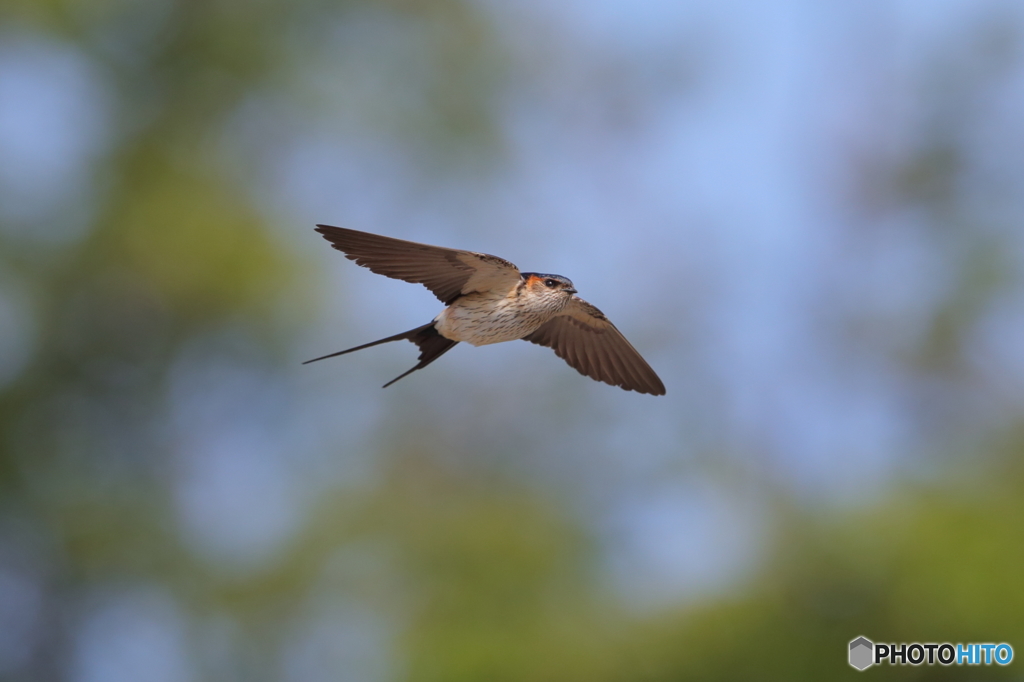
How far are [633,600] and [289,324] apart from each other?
20.4 feet

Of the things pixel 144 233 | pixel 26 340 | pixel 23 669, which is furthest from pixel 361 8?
pixel 23 669

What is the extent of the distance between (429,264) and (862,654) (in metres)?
8.44

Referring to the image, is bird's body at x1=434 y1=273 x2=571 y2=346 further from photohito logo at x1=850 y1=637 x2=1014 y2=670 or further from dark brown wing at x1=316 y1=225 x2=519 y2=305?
photohito logo at x1=850 y1=637 x2=1014 y2=670

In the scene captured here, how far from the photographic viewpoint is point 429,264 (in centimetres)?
404

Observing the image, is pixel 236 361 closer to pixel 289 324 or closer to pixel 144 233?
pixel 289 324

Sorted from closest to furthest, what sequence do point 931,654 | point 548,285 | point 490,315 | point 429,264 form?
1. point 429,264
2. point 490,315
3. point 548,285
4. point 931,654

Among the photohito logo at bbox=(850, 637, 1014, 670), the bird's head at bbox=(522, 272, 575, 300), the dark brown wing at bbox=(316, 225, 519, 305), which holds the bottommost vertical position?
the dark brown wing at bbox=(316, 225, 519, 305)

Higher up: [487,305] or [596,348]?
[596,348]

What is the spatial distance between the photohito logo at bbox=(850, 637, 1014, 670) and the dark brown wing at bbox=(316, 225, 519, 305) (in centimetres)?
794

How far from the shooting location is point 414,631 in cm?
1370

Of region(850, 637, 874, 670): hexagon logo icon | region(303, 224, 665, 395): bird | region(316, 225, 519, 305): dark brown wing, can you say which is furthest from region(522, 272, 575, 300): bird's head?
region(850, 637, 874, 670): hexagon logo icon

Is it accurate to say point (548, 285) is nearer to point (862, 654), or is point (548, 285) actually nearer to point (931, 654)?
point (931, 654)

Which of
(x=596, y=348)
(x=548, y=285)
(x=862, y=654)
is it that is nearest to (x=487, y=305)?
(x=548, y=285)

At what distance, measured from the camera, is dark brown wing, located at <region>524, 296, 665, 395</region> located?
4.52 meters
